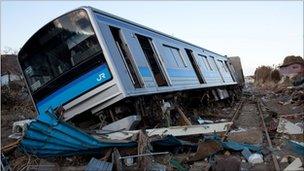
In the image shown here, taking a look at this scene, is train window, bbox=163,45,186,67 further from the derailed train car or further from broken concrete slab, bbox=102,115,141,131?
broken concrete slab, bbox=102,115,141,131

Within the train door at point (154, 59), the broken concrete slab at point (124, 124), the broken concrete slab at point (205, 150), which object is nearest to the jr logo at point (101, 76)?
the broken concrete slab at point (124, 124)

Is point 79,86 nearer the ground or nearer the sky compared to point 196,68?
nearer the sky

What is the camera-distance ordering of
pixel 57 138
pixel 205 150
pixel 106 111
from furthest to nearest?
1. pixel 106 111
2. pixel 205 150
3. pixel 57 138

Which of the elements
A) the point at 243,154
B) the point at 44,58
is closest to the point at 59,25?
the point at 44,58

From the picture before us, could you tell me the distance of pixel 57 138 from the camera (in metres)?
6.00

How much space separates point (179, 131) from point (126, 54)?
72.7 inches

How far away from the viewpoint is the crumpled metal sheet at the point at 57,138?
5.97 metres

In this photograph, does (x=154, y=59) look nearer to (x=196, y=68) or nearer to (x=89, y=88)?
(x=89, y=88)

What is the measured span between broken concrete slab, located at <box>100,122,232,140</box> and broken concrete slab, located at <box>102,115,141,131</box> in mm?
252

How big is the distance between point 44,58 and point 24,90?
560 inches

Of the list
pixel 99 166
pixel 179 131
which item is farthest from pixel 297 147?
pixel 99 166

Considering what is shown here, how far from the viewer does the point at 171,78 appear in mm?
9648

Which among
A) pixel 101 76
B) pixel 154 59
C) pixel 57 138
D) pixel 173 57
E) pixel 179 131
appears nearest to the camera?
pixel 57 138

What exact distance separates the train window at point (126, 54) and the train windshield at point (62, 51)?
0.70 meters
